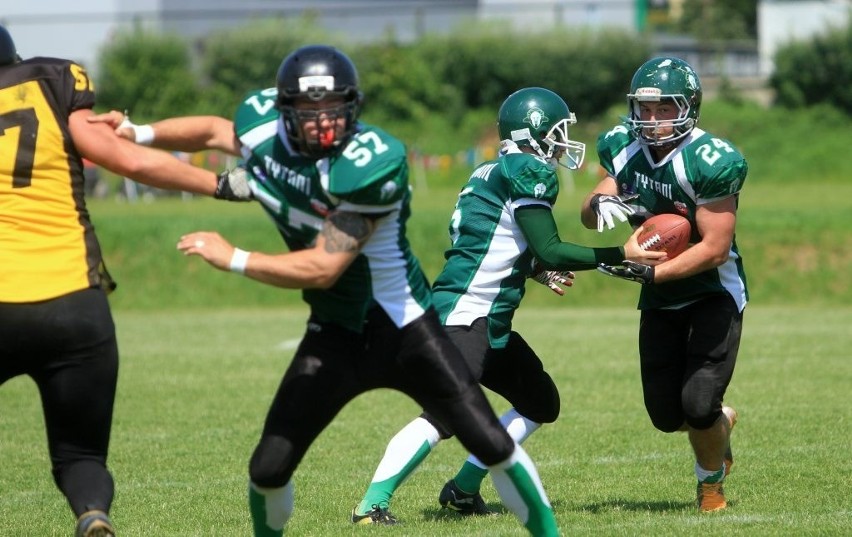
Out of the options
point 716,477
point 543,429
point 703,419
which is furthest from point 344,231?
point 543,429

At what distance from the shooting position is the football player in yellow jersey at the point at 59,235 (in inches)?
163

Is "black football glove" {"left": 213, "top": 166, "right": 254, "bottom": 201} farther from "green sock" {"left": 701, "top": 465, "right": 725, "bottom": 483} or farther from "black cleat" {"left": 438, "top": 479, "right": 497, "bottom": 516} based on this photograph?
"green sock" {"left": 701, "top": 465, "right": 725, "bottom": 483}

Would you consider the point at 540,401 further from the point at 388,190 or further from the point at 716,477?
the point at 388,190

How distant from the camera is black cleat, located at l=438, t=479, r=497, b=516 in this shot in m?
5.61

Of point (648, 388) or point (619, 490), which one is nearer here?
point (648, 388)

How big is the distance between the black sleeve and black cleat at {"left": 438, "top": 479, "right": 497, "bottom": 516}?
127cm

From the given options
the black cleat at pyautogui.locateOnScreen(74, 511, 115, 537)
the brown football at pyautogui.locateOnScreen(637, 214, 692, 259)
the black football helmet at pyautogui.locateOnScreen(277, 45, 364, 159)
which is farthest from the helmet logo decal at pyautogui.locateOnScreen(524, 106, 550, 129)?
the black cleat at pyautogui.locateOnScreen(74, 511, 115, 537)

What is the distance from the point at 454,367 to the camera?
422cm

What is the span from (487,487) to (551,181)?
2.05 meters

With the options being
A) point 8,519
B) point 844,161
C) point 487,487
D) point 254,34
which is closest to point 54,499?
point 8,519

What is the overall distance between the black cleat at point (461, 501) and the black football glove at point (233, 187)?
2.05 meters

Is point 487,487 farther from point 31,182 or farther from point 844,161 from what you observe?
point 844,161

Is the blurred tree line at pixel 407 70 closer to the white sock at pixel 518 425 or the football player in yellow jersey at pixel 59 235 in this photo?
the white sock at pixel 518 425

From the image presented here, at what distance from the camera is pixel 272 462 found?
13.7ft
